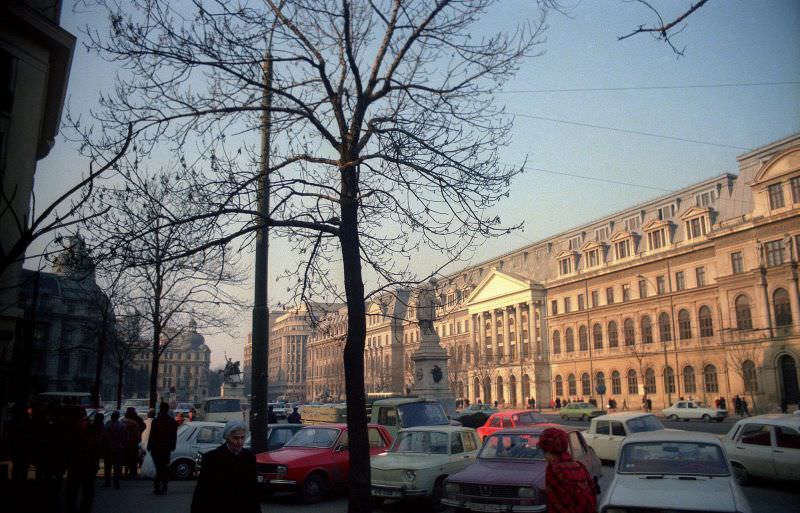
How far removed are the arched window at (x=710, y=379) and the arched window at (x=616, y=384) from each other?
10.6 m

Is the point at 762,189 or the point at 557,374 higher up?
the point at 762,189

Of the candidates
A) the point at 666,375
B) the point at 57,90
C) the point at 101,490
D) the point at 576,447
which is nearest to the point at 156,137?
the point at 576,447

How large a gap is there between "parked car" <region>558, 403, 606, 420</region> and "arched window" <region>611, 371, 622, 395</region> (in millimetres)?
15751

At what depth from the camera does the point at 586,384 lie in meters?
69.7

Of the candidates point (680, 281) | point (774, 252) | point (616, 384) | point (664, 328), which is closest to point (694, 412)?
point (774, 252)

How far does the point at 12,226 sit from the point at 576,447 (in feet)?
44.0

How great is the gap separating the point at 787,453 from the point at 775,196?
41.7 meters

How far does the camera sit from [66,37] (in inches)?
679

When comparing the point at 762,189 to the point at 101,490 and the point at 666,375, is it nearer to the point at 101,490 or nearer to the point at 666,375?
the point at 666,375

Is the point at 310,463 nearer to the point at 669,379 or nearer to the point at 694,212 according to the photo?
the point at 669,379

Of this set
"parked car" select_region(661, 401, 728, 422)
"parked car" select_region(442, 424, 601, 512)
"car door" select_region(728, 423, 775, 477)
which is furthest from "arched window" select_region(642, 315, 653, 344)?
"parked car" select_region(442, 424, 601, 512)

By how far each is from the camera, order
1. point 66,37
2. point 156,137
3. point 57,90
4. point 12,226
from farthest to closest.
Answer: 1. point 57,90
2. point 66,37
3. point 12,226
4. point 156,137

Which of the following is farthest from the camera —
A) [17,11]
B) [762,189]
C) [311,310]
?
[762,189]

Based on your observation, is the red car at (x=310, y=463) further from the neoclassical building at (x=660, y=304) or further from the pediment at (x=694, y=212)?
the pediment at (x=694, y=212)
